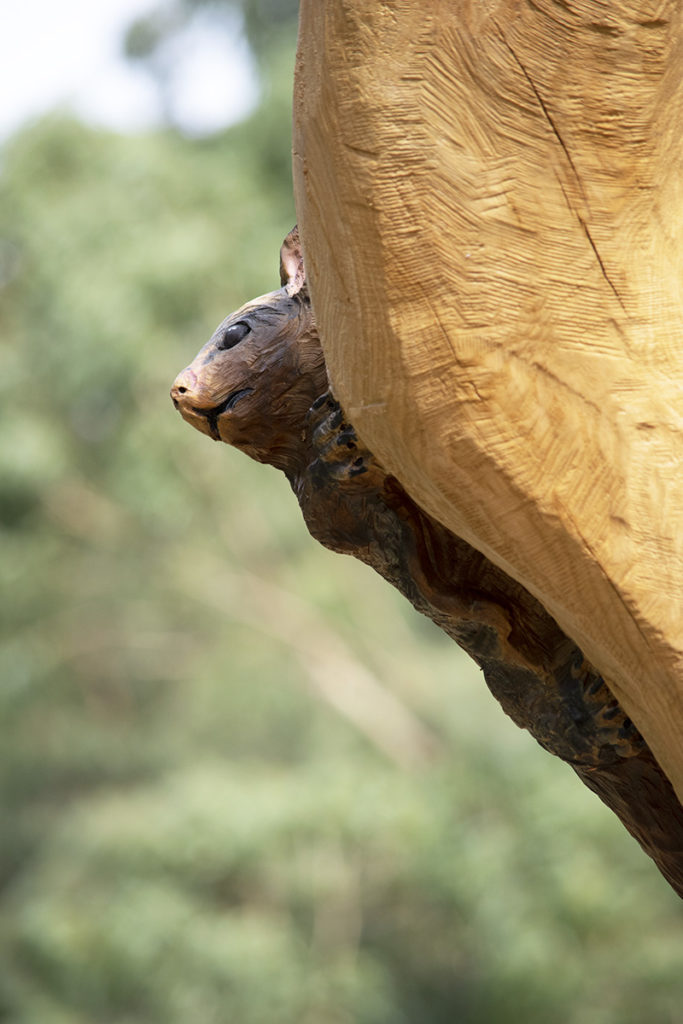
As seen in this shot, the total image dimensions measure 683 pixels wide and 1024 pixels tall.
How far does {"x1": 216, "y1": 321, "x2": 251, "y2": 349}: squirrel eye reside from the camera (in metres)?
0.89

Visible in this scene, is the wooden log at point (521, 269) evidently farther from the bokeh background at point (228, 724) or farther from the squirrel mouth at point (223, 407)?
the bokeh background at point (228, 724)

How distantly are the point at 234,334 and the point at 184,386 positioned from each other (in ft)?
0.18

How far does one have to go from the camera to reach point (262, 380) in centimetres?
87

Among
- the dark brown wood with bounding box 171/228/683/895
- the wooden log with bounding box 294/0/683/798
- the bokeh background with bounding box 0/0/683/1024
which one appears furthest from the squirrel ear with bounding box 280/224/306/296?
the bokeh background with bounding box 0/0/683/1024

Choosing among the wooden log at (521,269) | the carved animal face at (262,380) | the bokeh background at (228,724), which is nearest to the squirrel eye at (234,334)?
the carved animal face at (262,380)

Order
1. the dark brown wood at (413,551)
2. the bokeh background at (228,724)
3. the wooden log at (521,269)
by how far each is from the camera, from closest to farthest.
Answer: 1. the wooden log at (521,269)
2. the dark brown wood at (413,551)
3. the bokeh background at (228,724)

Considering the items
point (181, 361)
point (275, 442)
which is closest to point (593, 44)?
point (275, 442)

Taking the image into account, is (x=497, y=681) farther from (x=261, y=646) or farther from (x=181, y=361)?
(x=261, y=646)

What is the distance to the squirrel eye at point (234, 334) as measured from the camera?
0.89m

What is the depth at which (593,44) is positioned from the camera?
0.62m

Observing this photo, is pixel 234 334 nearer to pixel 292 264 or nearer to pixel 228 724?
pixel 292 264

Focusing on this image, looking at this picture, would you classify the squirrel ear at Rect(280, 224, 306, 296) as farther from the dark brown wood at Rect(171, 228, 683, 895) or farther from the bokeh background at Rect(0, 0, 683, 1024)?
the bokeh background at Rect(0, 0, 683, 1024)

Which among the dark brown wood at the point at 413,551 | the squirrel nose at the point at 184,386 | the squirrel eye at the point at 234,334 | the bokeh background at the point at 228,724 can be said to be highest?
the squirrel eye at the point at 234,334

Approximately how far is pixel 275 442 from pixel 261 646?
4.63m
